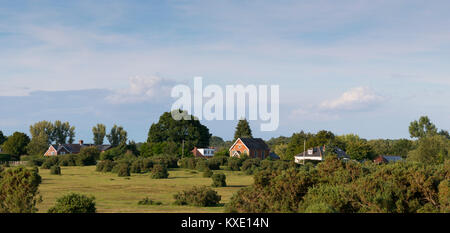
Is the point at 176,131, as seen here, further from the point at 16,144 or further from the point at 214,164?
the point at 214,164

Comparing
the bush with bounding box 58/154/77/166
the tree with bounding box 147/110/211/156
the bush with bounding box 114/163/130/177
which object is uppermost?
the tree with bounding box 147/110/211/156

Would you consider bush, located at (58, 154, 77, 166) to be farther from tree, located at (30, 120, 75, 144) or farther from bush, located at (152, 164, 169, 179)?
tree, located at (30, 120, 75, 144)

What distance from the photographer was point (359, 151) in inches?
3661

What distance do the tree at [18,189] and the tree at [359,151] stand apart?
77.7 meters

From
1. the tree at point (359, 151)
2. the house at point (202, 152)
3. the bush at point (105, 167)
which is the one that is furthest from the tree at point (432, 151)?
the bush at point (105, 167)

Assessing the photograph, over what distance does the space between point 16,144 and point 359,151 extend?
248 feet

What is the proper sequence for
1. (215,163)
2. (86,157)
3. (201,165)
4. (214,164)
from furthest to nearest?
(86,157) → (215,163) → (214,164) → (201,165)

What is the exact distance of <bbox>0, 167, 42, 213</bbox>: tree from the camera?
21.2 m

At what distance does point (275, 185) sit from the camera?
902 inches

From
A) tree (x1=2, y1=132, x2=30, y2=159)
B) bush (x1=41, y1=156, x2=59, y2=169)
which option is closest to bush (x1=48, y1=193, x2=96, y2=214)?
bush (x1=41, y1=156, x2=59, y2=169)

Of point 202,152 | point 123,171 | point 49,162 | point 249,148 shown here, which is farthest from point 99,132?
point 123,171

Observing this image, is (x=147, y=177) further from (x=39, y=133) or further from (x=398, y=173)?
(x=39, y=133)

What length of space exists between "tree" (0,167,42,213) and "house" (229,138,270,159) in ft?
260
